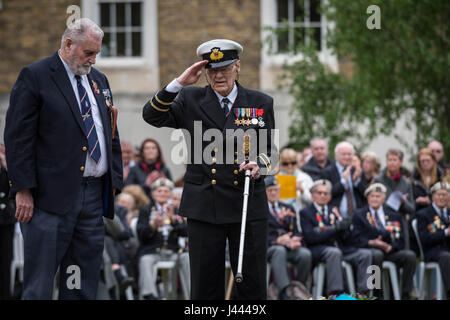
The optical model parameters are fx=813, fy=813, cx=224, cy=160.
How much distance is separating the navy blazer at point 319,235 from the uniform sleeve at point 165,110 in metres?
3.91

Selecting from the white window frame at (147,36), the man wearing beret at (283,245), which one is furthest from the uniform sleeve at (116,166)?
the white window frame at (147,36)

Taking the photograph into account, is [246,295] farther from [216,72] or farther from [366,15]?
[366,15]

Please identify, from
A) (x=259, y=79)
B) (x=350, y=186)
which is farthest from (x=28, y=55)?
(x=350, y=186)

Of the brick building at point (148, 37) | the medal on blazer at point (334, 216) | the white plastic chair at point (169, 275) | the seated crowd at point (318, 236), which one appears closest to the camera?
the seated crowd at point (318, 236)

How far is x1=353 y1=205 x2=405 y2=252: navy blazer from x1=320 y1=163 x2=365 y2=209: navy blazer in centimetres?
37

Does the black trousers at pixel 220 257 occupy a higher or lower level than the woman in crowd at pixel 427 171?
lower

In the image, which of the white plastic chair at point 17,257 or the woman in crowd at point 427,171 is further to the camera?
the woman in crowd at point 427,171

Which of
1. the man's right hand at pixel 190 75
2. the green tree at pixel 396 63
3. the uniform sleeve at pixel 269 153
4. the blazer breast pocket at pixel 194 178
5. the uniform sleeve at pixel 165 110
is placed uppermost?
the green tree at pixel 396 63

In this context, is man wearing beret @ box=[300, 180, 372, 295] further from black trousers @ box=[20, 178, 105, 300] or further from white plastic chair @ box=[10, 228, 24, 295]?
black trousers @ box=[20, 178, 105, 300]

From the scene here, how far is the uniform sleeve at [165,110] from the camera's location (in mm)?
4969

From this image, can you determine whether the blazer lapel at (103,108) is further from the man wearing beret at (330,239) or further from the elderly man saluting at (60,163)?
the man wearing beret at (330,239)

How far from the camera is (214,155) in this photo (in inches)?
199

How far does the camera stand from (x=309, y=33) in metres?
12.7

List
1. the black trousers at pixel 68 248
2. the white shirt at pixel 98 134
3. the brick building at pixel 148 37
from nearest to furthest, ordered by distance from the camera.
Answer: the black trousers at pixel 68 248, the white shirt at pixel 98 134, the brick building at pixel 148 37
